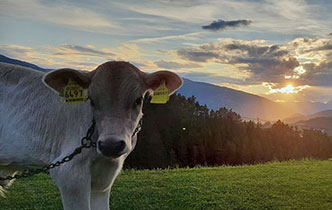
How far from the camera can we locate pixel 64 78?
15.0 ft

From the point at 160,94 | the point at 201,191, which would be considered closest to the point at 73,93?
the point at 160,94

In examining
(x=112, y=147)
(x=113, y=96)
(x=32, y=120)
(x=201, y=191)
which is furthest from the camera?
(x=201, y=191)

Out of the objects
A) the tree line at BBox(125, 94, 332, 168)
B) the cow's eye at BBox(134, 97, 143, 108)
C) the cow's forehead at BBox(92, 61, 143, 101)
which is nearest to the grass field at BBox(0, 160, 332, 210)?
the cow's eye at BBox(134, 97, 143, 108)

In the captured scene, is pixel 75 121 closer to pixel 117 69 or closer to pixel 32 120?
pixel 32 120

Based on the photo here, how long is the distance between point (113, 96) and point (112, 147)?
1.80 ft

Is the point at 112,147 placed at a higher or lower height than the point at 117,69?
lower

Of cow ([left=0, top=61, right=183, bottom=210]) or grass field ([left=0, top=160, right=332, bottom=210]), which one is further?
grass field ([left=0, top=160, right=332, bottom=210])

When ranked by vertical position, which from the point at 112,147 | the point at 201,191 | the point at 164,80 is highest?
the point at 164,80

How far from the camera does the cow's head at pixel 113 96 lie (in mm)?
4035

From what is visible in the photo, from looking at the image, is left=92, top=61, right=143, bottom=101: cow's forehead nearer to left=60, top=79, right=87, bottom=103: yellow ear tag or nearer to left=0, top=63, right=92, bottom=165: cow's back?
left=60, top=79, right=87, bottom=103: yellow ear tag

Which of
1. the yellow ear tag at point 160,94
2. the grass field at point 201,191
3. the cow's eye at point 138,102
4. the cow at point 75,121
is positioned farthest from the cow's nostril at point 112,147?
the grass field at point 201,191

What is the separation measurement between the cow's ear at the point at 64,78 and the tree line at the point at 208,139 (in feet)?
116

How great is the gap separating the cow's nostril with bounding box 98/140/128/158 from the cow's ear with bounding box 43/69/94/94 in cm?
77

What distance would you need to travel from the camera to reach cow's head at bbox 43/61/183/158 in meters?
4.04
